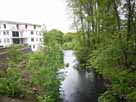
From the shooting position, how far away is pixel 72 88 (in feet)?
68.7

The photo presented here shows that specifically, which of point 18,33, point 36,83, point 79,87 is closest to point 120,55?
point 36,83

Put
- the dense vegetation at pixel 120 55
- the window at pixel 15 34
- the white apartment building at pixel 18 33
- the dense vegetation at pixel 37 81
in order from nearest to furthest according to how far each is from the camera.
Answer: the dense vegetation at pixel 120 55, the dense vegetation at pixel 37 81, the white apartment building at pixel 18 33, the window at pixel 15 34

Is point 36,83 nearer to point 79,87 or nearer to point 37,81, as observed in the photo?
point 37,81

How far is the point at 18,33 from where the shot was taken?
5297 cm

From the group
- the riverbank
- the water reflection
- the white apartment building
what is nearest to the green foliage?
the white apartment building

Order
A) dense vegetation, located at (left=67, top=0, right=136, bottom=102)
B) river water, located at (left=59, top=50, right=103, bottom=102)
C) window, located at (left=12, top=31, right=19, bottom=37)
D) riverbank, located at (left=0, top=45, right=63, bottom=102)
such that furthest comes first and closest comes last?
window, located at (left=12, top=31, right=19, bottom=37) → river water, located at (left=59, top=50, right=103, bottom=102) → riverbank, located at (left=0, top=45, right=63, bottom=102) → dense vegetation, located at (left=67, top=0, right=136, bottom=102)

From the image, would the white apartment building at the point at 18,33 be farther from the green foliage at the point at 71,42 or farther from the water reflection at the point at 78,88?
the water reflection at the point at 78,88

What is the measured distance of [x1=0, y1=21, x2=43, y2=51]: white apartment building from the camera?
4819cm

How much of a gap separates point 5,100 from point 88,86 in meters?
9.89

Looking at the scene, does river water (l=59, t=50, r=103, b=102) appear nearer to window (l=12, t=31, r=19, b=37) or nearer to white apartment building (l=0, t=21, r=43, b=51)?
white apartment building (l=0, t=21, r=43, b=51)

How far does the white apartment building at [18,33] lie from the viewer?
48.2 meters

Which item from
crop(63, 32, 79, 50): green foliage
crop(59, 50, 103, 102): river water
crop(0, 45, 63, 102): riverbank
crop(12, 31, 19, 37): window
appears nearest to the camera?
crop(0, 45, 63, 102): riverbank

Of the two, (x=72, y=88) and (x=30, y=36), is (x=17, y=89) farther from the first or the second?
(x=30, y=36)

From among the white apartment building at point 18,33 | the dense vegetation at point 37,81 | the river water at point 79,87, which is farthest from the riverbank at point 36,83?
the white apartment building at point 18,33
